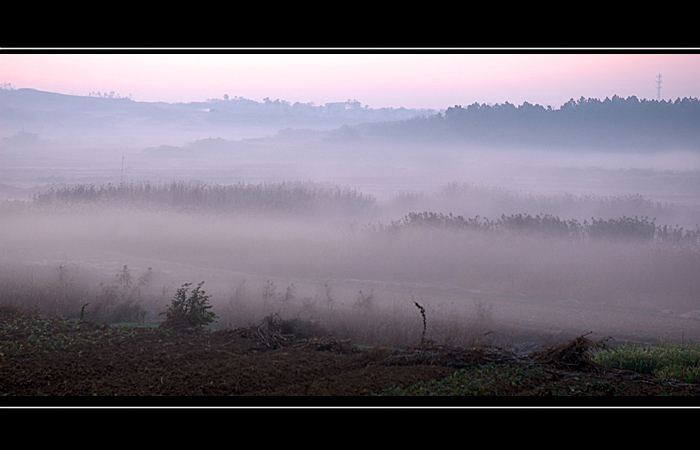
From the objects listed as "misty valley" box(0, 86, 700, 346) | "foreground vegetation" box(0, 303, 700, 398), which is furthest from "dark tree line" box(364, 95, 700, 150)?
"foreground vegetation" box(0, 303, 700, 398)

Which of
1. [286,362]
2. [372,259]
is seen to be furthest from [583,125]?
[286,362]

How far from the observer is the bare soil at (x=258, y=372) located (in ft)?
18.1

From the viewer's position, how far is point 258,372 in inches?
256

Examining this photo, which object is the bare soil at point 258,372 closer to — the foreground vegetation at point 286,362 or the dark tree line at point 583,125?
the foreground vegetation at point 286,362

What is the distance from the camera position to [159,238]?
18.9 m

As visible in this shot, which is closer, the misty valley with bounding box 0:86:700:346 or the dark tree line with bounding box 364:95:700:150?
the misty valley with bounding box 0:86:700:346

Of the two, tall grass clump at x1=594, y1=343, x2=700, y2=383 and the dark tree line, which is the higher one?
the dark tree line

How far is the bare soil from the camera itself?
5.51 metres

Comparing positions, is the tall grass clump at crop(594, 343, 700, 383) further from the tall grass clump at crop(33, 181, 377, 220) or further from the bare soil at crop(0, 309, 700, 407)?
the tall grass clump at crop(33, 181, 377, 220)
